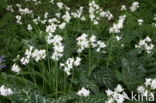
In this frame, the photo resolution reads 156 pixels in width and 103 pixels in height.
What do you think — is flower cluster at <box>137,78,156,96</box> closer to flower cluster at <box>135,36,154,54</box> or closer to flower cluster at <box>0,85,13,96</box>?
flower cluster at <box>135,36,154,54</box>

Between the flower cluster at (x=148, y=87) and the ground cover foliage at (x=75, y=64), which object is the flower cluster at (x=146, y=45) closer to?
the ground cover foliage at (x=75, y=64)

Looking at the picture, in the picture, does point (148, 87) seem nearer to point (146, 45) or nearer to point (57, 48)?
point (57, 48)

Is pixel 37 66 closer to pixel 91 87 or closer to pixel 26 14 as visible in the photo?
pixel 91 87

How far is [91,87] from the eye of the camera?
3.79 meters

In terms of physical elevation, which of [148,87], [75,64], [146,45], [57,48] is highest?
[146,45]

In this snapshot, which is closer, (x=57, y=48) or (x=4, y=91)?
(x=4, y=91)

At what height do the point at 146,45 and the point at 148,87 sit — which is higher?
the point at 146,45

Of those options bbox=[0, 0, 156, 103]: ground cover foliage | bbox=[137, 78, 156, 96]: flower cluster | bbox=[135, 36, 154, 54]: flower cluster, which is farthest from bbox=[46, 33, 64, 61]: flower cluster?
bbox=[135, 36, 154, 54]: flower cluster

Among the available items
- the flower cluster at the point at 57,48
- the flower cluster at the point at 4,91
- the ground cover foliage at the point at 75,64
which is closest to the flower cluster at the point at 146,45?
the ground cover foliage at the point at 75,64

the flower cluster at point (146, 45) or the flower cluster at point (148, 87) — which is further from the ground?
the flower cluster at point (146, 45)

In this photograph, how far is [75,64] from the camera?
11.2ft

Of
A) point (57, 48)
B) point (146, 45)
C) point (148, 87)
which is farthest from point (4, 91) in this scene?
point (146, 45)

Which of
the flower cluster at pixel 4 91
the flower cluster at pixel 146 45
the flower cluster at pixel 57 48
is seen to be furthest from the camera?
the flower cluster at pixel 146 45

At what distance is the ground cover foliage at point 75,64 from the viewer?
3488 mm
